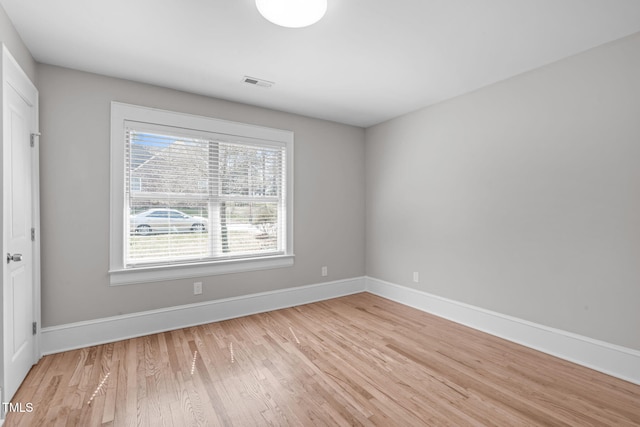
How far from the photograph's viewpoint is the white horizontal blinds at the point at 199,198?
3.03 meters

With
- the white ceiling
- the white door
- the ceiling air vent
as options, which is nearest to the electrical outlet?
the white door

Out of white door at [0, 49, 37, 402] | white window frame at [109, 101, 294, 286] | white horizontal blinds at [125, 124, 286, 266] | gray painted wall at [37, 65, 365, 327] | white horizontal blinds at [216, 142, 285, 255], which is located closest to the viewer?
white door at [0, 49, 37, 402]

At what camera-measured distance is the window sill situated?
2918mm

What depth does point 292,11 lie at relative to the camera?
1.84 metres

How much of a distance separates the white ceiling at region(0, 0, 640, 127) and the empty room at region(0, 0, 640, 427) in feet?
0.07

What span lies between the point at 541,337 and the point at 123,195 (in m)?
4.18

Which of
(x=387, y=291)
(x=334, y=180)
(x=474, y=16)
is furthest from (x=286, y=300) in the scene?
(x=474, y=16)

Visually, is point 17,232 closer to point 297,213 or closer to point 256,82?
point 256,82

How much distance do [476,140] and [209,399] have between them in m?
3.45

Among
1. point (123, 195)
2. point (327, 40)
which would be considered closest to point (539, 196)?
point (327, 40)

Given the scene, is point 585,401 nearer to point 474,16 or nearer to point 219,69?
point 474,16

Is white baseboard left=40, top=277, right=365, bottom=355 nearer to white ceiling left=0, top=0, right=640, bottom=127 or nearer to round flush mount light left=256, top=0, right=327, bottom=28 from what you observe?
white ceiling left=0, top=0, right=640, bottom=127

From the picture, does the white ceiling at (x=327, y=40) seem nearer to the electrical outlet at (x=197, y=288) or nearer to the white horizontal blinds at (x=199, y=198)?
the white horizontal blinds at (x=199, y=198)

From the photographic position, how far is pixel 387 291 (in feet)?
14.1
